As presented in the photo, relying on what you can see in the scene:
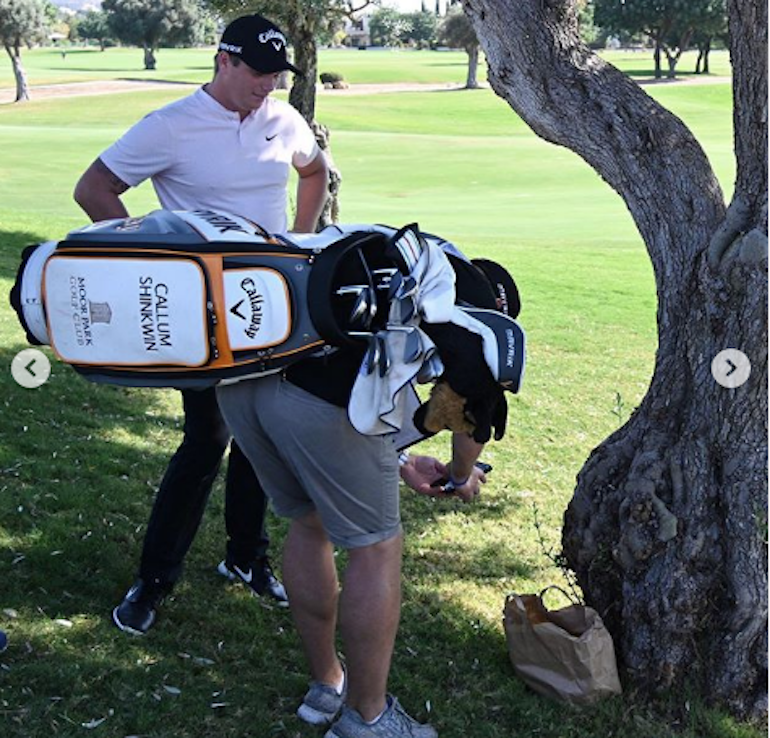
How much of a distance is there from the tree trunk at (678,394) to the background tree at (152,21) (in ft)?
230

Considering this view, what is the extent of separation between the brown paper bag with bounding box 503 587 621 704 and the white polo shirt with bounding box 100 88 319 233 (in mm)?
1672

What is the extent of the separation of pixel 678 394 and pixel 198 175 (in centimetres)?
179

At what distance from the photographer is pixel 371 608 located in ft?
11.1

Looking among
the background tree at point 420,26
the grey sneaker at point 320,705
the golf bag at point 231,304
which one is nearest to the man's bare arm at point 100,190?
the golf bag at point 231,304

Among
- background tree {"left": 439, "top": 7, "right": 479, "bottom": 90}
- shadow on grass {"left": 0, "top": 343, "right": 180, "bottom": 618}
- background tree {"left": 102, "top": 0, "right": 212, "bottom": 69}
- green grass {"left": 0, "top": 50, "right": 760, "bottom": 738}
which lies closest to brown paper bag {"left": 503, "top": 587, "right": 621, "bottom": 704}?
green grass {"left": 0, "top": 50, "right": 760, "bottom": 738}

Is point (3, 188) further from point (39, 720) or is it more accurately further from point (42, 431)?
point (39, 720)

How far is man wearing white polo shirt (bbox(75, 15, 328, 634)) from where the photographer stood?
4234 mm

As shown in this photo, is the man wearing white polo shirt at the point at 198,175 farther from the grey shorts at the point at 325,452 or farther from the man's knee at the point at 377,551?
the man's knee at the point at 377,551

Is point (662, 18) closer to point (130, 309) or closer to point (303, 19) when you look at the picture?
point (303, 19)

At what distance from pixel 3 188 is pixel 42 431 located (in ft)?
56.5

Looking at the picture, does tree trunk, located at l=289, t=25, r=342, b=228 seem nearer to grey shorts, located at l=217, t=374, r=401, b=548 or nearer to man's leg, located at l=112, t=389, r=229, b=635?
man's leg, located at l=112, t=389, r=229, b=635

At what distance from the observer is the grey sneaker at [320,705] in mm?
3678

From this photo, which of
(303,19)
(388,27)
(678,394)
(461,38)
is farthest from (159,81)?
(678,394)

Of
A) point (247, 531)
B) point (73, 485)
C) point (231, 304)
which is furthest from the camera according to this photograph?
point (73, 485)
